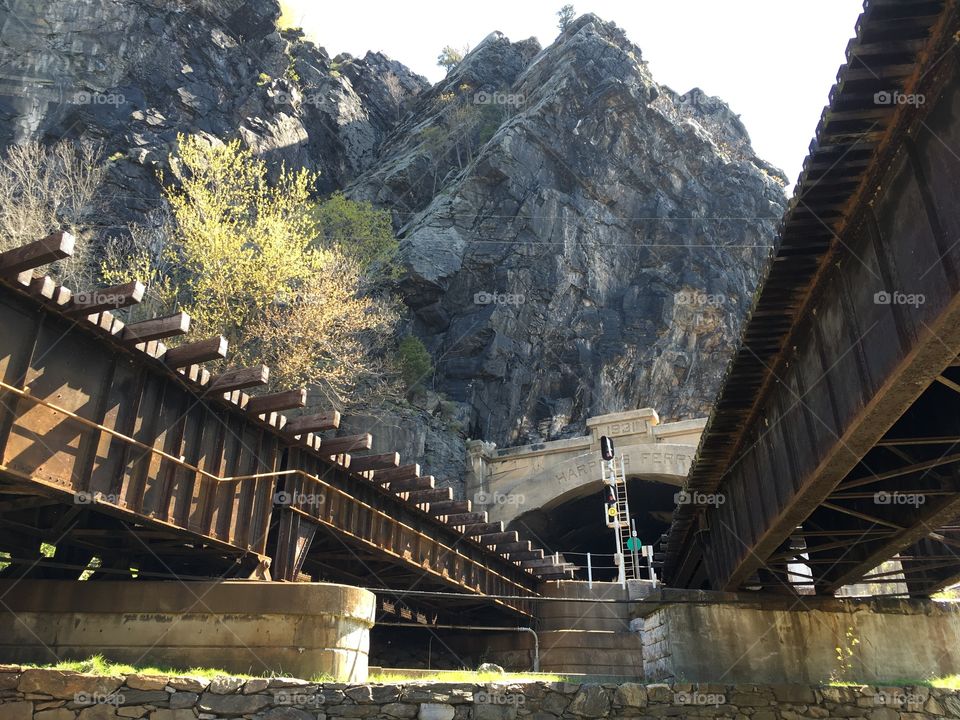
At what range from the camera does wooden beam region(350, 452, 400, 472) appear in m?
14.0

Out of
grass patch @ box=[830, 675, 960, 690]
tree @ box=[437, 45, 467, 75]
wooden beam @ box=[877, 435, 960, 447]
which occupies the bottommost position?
grass patch @ box=[830, 675, 960, 690]

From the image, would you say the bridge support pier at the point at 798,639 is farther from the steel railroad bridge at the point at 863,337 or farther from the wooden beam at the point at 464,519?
the wooden beam at the point at 464,519

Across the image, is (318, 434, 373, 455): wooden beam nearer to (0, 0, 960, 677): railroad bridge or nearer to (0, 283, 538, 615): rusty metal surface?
(0, 0, 960, 677): railroad bridge

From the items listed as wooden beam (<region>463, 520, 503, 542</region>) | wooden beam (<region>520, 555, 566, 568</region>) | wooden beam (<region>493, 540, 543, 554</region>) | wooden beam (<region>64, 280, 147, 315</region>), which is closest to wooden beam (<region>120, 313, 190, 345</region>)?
wooden beam (<region>64, 280, 147, 315</region>)

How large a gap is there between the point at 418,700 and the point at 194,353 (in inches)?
206

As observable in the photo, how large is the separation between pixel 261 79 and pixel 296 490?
3655cm

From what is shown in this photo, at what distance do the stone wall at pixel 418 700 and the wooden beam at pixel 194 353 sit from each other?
12.7ft

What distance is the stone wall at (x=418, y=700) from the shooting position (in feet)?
27.2

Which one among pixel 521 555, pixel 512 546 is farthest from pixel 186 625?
pixel 521 555

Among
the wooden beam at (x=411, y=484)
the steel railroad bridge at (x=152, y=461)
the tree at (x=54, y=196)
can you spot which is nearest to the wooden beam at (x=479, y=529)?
the wooden beam at (x=411, y=484)

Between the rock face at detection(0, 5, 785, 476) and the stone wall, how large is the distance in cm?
2091

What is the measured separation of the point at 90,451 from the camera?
8984 mm

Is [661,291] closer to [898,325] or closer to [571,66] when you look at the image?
[571,66]

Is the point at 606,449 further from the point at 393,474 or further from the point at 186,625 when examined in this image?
the point at 186,625
